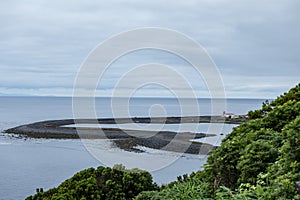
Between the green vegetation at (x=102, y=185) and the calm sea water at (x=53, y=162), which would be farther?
the calm sea water at (x=53, y=162)

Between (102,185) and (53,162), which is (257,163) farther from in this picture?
(53,162)

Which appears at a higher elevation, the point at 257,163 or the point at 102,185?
the point at 257,163

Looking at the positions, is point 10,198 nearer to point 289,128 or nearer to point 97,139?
point 289,128

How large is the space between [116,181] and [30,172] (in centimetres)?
1648

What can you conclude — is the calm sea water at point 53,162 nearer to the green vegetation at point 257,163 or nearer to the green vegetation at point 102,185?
the green vegetation at point 102,185

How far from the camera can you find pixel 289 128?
4.57 m

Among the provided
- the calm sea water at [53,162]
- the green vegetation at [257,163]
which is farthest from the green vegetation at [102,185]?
the calm sea water at [53,162]

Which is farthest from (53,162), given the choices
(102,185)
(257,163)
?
(257,163)

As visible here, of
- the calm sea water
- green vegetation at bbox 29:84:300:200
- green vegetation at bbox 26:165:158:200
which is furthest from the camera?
the calm sea water

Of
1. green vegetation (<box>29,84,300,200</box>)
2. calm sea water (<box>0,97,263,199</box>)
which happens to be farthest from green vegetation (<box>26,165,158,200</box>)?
calm sea water (<box>0,97,263,199</box>)

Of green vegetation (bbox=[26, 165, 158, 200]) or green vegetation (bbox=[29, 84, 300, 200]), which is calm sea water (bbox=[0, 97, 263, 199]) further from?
green vegetation (bbox=[29, 84, 300, 200])

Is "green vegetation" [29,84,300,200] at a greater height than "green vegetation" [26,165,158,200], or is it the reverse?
"green vegetation" [29,84,300,200]

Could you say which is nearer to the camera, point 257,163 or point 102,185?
point 257,163

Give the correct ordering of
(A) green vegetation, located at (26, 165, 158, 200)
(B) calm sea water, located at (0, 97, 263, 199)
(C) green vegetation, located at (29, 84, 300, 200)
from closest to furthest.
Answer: (C) green vegetation, located at (29, 84, 300, 200) → (A) green vegetation, located at (26, 165, 158, 200) → (B) calm sea water, located at (0, 97, 263, 199)
